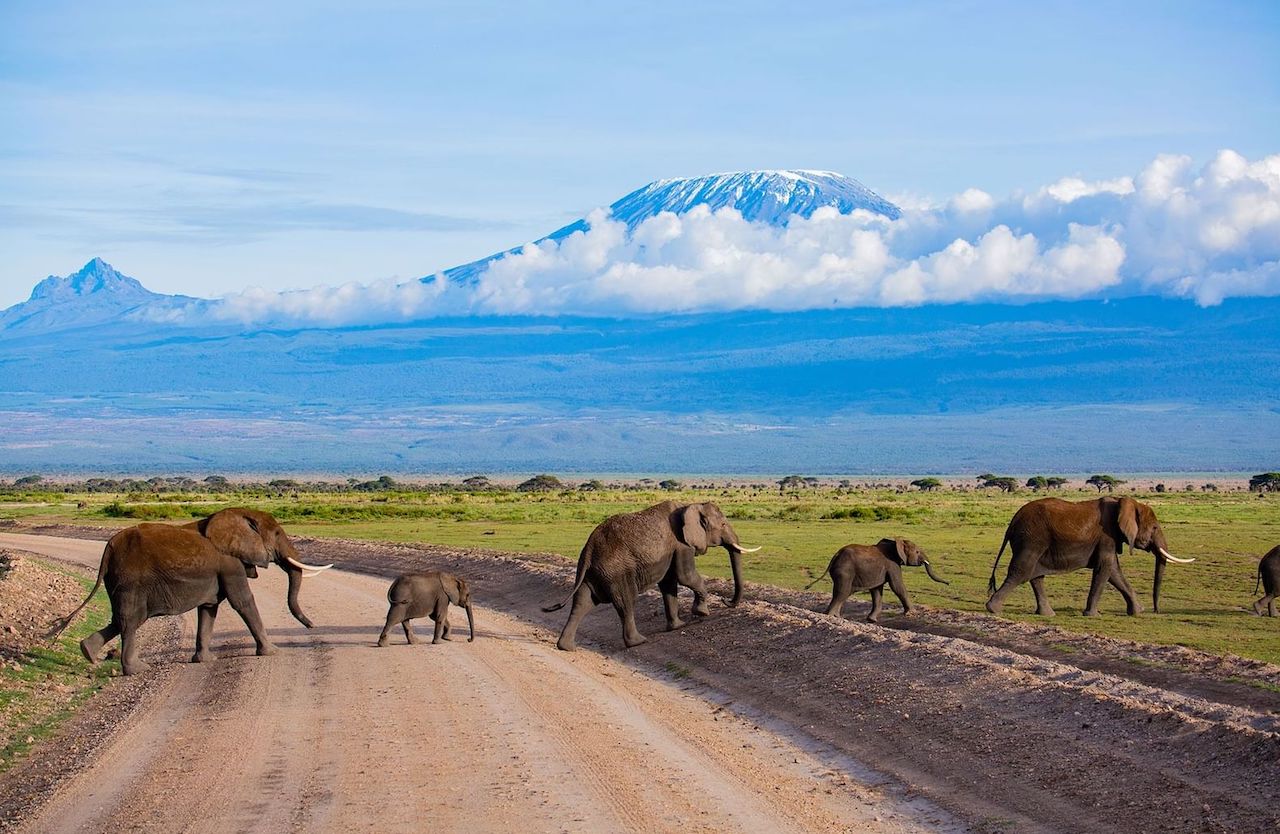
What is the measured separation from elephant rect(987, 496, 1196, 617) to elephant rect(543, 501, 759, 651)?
5.03 m

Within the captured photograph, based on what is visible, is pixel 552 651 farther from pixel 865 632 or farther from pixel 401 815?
pixel 401 815

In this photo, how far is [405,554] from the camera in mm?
39875

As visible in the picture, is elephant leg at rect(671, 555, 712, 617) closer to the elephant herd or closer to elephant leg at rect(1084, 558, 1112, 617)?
the elephant herd

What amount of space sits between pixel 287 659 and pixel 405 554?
19183 mm

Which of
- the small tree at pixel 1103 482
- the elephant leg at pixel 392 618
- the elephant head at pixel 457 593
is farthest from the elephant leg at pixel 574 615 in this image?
the small tree at pixel 1103 482

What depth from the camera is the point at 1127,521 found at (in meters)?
25.1

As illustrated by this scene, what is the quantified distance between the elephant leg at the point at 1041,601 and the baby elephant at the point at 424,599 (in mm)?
8526

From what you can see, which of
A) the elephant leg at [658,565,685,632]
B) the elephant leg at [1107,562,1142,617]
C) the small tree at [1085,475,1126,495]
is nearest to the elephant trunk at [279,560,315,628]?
the elephant leg at [658,565,685,632]

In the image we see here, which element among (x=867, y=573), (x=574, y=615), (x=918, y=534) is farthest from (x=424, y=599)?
(x=918, y=534)

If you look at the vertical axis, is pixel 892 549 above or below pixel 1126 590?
above

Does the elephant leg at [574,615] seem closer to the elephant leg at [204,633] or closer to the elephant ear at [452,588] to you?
the elephant ear at [452,588]

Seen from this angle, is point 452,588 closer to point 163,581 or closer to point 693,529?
point 693,529

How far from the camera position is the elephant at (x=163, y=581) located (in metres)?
19.9

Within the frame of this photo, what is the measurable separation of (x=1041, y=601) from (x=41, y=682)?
14.2 m
